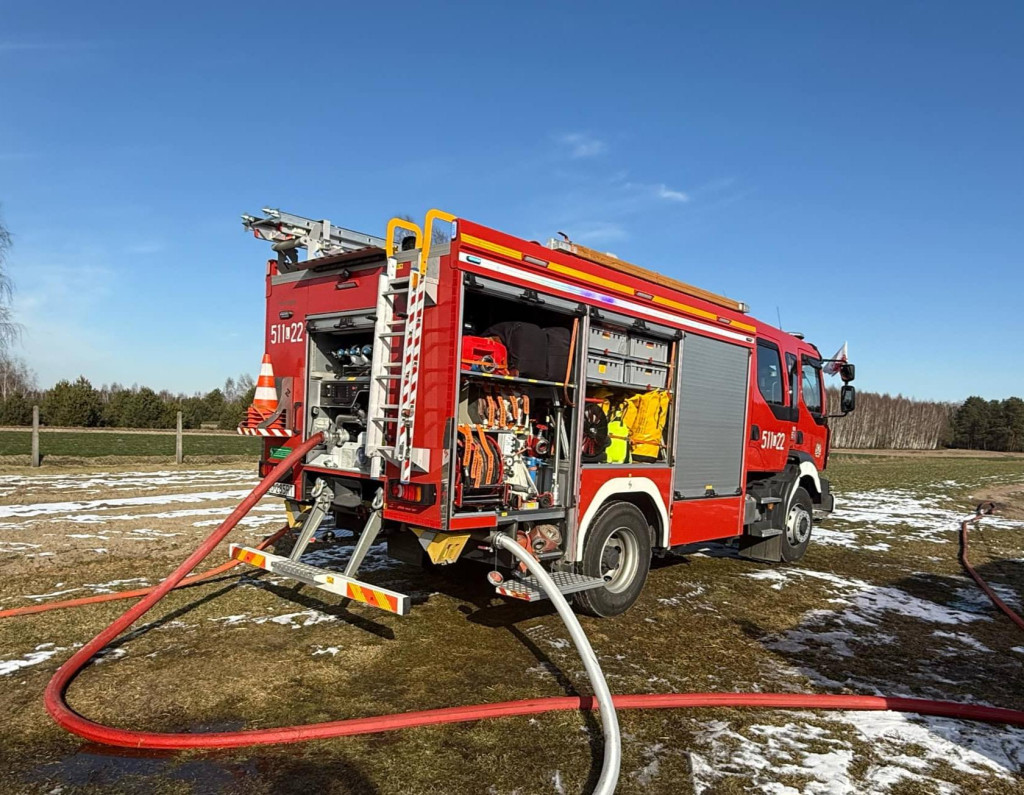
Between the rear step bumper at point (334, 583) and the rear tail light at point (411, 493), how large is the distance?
614mm

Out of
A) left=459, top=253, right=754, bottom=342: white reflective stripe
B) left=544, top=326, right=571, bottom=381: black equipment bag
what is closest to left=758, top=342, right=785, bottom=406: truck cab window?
left=459, top=253, right=754, bottom=342: white reflective stripe

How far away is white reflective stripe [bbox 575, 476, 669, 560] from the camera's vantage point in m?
5.63

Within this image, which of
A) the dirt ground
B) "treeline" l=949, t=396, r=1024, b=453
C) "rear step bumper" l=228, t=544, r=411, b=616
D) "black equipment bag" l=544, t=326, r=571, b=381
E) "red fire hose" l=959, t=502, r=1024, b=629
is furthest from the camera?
"treeline" l=949, t=396, r=1024, b=453

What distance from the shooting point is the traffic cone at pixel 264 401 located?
598 cm

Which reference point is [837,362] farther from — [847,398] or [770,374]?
[770,374]

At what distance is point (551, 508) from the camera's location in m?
5.43

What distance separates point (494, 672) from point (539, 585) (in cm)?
66

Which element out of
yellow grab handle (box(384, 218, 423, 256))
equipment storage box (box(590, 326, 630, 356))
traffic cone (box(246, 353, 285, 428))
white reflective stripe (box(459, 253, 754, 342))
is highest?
yellow grab handle (box(384, 218, 423, 256))

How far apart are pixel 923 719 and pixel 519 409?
11.1 ft

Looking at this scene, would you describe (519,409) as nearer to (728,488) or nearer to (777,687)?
(777,687)

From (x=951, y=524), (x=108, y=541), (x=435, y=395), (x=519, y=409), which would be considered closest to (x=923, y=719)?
(x=519, y=409)

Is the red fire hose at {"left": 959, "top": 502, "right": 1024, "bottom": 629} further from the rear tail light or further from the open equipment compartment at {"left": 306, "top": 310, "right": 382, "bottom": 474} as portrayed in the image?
the open equipment compartment at {"left": 306, "top": 310, "right": 382, "bottom": 474}

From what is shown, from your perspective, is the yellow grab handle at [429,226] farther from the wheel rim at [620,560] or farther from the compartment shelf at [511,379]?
the wheel rim at [620,560]

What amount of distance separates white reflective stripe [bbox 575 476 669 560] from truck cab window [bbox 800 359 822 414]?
13.0 feet
